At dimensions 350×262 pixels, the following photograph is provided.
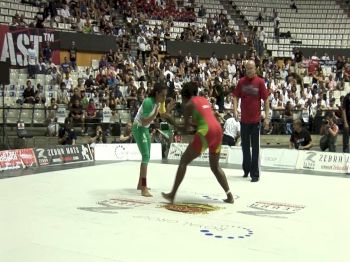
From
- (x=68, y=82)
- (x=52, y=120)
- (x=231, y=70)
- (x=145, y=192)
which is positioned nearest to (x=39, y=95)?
(x=68, y=82)

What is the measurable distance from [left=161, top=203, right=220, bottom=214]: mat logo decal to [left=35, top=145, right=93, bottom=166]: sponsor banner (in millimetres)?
5342

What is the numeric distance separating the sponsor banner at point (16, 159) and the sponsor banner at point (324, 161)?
5686 millimetres

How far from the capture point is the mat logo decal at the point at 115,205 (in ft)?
20.8

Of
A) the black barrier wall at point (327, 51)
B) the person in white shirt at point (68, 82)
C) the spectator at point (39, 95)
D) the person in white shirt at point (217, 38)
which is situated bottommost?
the spectator at point (39, 95)

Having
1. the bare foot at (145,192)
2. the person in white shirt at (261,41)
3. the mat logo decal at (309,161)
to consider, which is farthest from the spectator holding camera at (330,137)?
the person in white shirt at (261,41)

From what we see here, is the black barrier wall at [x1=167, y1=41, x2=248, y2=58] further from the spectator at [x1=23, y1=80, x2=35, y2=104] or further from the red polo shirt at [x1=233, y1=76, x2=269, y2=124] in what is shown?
the red polo shirt at [x1=233, y1=76, x2=269, y2=124]

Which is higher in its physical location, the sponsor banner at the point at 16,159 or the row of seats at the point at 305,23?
the row of seats at the point at 305,23

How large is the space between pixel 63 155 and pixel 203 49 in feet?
39.7

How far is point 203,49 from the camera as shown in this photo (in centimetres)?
2244

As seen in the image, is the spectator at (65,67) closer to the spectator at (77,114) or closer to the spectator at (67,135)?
the spectator at (77,114)

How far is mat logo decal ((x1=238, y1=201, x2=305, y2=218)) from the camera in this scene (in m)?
6.25

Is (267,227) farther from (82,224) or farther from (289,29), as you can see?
(289,29)

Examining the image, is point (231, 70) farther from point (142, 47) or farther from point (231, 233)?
point (231, 233)

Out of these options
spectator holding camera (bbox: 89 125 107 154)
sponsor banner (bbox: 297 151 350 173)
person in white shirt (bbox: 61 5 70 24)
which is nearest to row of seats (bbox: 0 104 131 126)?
spectator holding camera (bbox: 89 125 107 154)
